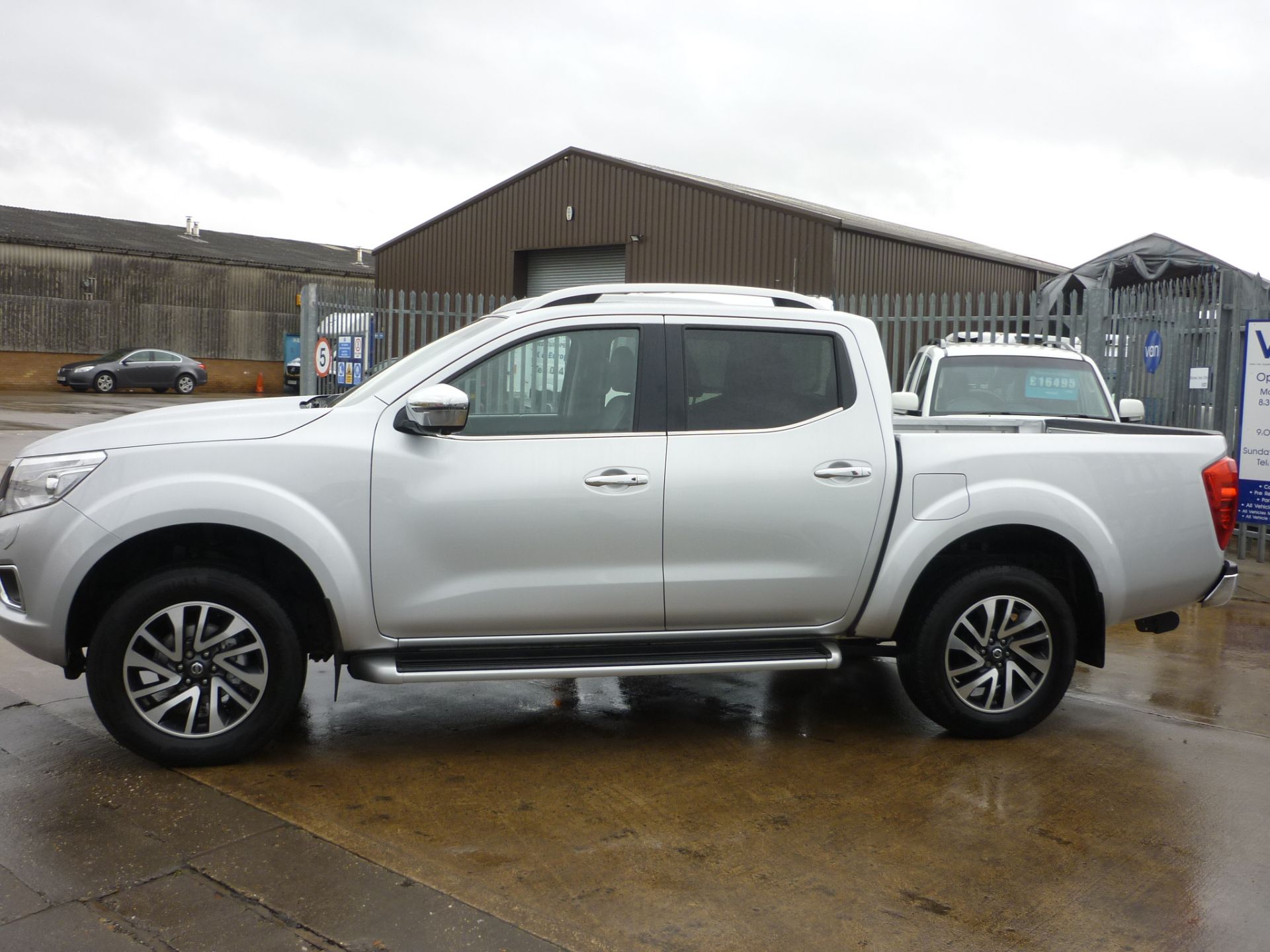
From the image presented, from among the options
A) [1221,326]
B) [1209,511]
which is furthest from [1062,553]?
[1221,326]

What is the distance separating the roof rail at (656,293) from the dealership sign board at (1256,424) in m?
6.33

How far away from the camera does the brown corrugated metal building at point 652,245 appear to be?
2373 cm

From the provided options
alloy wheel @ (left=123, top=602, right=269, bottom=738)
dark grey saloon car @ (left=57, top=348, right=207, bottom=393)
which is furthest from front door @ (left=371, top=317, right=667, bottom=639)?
dark grey saloon car @ (left=57, top=348, right=207, bottom=393)

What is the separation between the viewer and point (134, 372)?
3641 centimetres

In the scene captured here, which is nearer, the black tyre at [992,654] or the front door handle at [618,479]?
the front door handle at [618,479]

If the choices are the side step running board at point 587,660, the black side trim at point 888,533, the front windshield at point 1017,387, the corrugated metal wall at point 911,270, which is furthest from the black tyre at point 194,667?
the corrugated metal wall at point 911,270

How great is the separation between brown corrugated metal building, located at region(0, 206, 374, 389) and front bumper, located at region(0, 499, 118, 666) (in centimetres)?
3854

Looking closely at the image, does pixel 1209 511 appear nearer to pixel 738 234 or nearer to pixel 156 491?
pixel 156 491

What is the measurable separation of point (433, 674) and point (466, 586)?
Result: 37 centimetres

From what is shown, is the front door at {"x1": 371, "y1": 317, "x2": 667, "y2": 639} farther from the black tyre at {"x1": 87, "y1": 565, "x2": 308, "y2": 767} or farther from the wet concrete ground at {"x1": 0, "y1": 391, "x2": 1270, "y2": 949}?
the wet concrete ground at {"x1": 0, "y1": 391, "x2": 1270, "y2": 949}

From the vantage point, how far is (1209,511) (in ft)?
17.3

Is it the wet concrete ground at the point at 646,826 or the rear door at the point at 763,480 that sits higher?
the rear door at the point at 763,480

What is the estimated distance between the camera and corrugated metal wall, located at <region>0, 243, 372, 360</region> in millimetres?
38719

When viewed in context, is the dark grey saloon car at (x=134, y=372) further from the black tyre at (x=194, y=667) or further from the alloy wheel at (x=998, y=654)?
the alloy wheel at (x=998, y=654)
